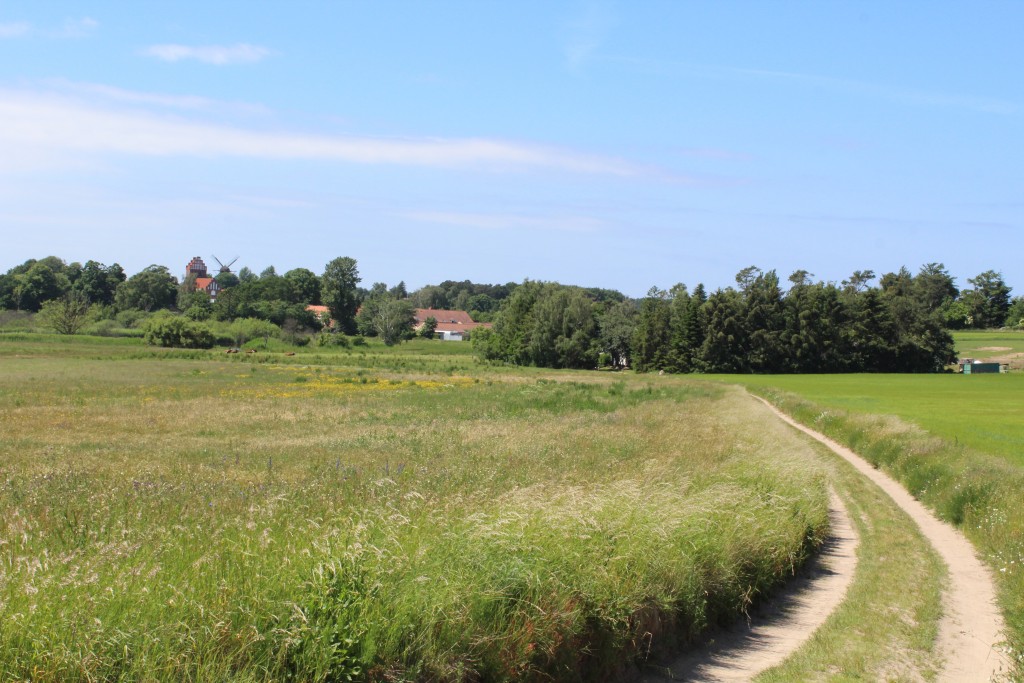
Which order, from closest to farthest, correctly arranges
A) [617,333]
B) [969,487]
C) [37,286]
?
[969,487] < [617,333] < [37,286]

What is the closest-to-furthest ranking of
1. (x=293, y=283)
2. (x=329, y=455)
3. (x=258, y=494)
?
(x=258, y=494), (x=329, y=455), (x=293, y=283)

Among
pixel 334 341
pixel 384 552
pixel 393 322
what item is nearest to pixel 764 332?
pixel 334 341

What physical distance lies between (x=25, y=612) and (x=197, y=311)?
148 m

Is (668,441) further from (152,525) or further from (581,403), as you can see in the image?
(581,403)

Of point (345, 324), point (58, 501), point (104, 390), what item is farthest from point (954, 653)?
point (345, 324)

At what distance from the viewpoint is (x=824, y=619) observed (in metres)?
10.2

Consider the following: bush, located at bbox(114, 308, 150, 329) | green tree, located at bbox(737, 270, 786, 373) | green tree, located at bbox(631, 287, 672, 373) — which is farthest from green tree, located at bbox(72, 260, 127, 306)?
green tree, located at bbox(737, 270, 786, 373)

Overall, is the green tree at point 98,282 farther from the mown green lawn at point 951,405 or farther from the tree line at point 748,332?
the mown green lawn at point 951,405

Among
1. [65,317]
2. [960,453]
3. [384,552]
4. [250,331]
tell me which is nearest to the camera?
[384,552]

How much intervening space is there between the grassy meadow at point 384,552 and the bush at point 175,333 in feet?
301

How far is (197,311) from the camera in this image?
145 meters

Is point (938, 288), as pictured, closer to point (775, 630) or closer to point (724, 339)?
point (724, 339)

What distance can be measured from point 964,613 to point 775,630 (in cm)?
272

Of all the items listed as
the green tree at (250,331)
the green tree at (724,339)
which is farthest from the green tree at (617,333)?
the green tree at (250,331)
